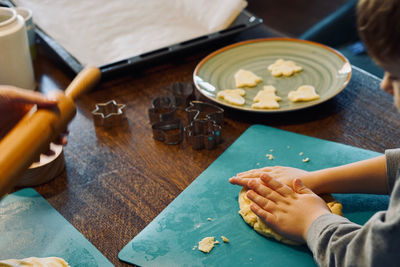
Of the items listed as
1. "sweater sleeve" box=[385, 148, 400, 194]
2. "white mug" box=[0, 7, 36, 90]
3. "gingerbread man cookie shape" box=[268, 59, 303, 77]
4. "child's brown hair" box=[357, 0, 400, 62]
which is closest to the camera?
"child's brown hair" box=[357, 0, 400, 62]

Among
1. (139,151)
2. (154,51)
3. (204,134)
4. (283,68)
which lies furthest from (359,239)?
(154,51)

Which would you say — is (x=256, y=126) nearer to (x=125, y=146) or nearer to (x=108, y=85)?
(x=125, y=146)

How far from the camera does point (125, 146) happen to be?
1117 millimetres

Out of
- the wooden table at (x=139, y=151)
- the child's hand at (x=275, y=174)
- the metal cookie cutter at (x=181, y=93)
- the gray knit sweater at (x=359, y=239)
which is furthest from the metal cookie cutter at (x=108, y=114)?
the gray knit sweater at (x=359, y=239)

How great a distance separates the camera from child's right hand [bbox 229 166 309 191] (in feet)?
3.06

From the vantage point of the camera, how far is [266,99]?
3.83 feet

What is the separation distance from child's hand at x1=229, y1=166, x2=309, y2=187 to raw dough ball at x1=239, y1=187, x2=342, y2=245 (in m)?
0.04

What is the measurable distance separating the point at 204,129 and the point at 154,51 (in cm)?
40

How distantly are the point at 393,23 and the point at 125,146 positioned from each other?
0.69 m

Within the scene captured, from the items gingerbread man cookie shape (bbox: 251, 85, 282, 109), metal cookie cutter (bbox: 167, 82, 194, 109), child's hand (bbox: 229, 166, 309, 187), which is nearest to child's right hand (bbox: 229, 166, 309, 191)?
child's hand (bbox: 229, 166, 309, 187)

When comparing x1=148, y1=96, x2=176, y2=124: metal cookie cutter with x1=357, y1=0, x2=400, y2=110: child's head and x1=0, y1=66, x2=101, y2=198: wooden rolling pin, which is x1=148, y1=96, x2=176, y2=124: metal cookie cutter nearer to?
x1=0, y1=66, x2=101, y2=198: wooden rolling pin

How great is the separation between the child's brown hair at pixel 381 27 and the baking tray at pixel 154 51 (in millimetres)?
782

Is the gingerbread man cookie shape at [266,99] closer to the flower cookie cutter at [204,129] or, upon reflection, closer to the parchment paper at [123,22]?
the flower cookie cutter at [204,129]

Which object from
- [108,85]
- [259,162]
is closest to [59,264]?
[259,162]
